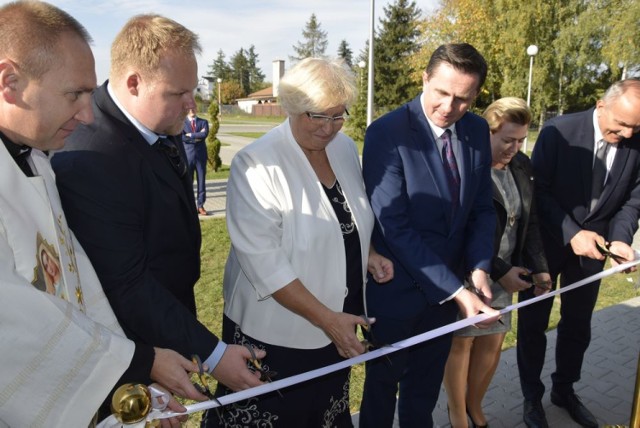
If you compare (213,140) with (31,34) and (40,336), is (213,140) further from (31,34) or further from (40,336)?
(40,336)

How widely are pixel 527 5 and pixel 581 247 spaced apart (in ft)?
113

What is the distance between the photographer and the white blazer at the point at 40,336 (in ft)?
4.11

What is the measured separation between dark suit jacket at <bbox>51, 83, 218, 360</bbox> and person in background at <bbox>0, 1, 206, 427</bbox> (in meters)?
0.18

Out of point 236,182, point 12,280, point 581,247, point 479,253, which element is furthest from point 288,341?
point 581,247

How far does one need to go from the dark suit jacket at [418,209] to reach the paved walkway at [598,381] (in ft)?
4.42

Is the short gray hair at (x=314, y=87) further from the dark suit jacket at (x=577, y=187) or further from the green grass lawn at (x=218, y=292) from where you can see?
the green grass lawn at (x=218, y=292)

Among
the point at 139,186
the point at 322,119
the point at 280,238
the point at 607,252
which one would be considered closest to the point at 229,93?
the point at 607,252

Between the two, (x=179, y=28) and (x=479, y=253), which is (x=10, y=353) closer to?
(x=179, y=28)

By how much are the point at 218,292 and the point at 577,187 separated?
3.84 meters

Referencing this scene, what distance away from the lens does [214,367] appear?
76.7 inches

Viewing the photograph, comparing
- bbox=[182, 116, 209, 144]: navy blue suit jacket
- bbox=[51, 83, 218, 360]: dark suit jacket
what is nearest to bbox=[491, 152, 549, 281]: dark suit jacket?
bbox=[51, 83, 218, 360]: dark suit jacket

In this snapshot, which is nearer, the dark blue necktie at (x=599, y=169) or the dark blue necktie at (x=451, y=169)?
the dark blue necktie at (x=451, y=169)

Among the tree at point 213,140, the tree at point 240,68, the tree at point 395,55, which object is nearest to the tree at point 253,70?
the tree at point 240,68

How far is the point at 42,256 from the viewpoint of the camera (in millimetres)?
1446
